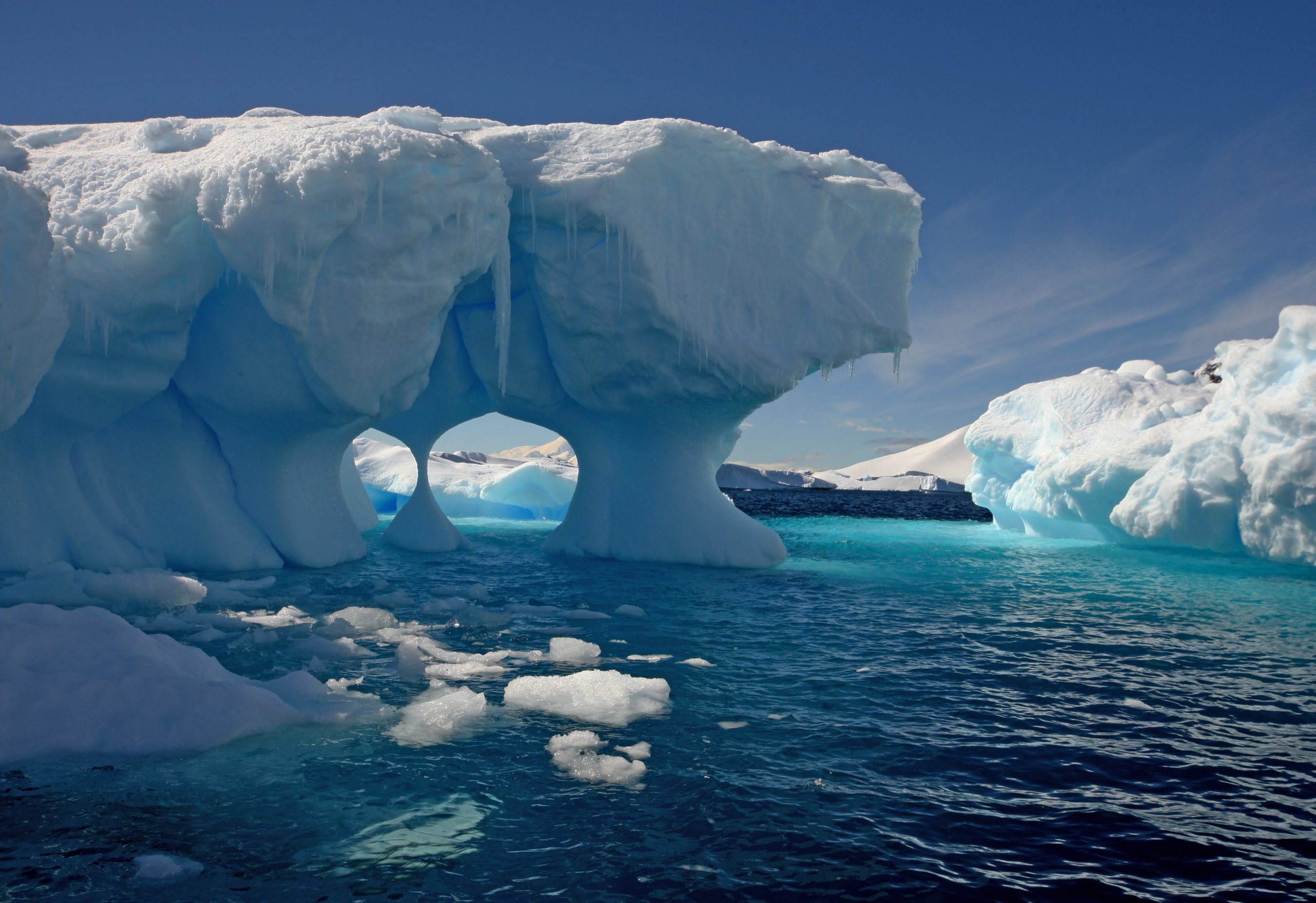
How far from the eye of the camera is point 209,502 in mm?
13891

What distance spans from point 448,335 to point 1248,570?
16.7 meters

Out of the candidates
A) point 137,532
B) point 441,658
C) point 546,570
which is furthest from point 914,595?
point 137,532

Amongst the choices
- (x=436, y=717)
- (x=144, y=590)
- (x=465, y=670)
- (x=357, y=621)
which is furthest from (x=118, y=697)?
(x=144, y=590)

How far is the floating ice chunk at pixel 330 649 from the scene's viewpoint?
297 inches

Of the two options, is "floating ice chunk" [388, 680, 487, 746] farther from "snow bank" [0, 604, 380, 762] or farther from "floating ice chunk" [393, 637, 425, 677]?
"floating ice chunk" [393, 637, 425, 677]

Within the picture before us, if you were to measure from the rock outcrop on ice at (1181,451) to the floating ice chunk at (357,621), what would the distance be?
49.0ft

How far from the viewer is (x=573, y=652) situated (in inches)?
300

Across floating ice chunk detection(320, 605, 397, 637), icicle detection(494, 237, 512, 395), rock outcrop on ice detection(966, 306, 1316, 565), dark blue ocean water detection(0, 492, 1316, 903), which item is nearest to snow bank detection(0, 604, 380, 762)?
dark blue ocean water detection(0, 492, 1316, 903)

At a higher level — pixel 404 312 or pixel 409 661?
pixel 404 312

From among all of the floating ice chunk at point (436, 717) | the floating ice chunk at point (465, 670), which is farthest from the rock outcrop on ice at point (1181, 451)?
the floating ice chunk at point (436, 717)

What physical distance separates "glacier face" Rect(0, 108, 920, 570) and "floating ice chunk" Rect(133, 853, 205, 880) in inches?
277

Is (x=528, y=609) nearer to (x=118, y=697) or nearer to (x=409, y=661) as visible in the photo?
(x=409, y=661)

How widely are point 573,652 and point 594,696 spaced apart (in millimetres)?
1510

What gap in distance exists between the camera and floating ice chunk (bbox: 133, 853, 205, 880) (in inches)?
143
